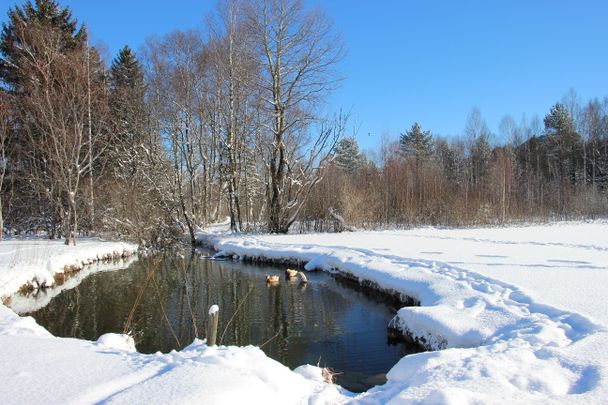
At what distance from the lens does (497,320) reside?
5.46 meters

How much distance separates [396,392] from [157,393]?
6.21ft

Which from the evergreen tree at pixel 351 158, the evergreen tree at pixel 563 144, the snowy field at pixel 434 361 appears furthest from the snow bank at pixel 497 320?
the evergreen tree at pixel 563 144

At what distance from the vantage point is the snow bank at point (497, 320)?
3570 millimetres

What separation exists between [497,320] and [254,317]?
4.26m

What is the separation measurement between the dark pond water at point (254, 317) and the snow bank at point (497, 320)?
71 cm

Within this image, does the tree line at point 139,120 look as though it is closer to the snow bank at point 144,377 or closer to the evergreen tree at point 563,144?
the snow bank at point 144,377

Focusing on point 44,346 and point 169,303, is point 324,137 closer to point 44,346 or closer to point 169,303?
point 169,303

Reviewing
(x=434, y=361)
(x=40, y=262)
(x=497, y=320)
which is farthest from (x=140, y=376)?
(x=40, y=262)

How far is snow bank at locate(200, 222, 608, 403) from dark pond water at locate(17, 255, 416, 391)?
2.34ft

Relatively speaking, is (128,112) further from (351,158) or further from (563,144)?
(563,144)

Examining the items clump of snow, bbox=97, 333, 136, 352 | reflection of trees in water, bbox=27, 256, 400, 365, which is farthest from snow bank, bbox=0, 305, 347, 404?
reflection of trees in water, bbox=27, 256, 400, 365

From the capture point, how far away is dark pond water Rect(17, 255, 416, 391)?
20.4ft

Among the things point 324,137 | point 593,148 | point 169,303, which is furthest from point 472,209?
point 593,148

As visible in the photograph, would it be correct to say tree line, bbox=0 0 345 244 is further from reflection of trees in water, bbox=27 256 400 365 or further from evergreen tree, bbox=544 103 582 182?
evergreen tree, bbox=544 103 582 182
